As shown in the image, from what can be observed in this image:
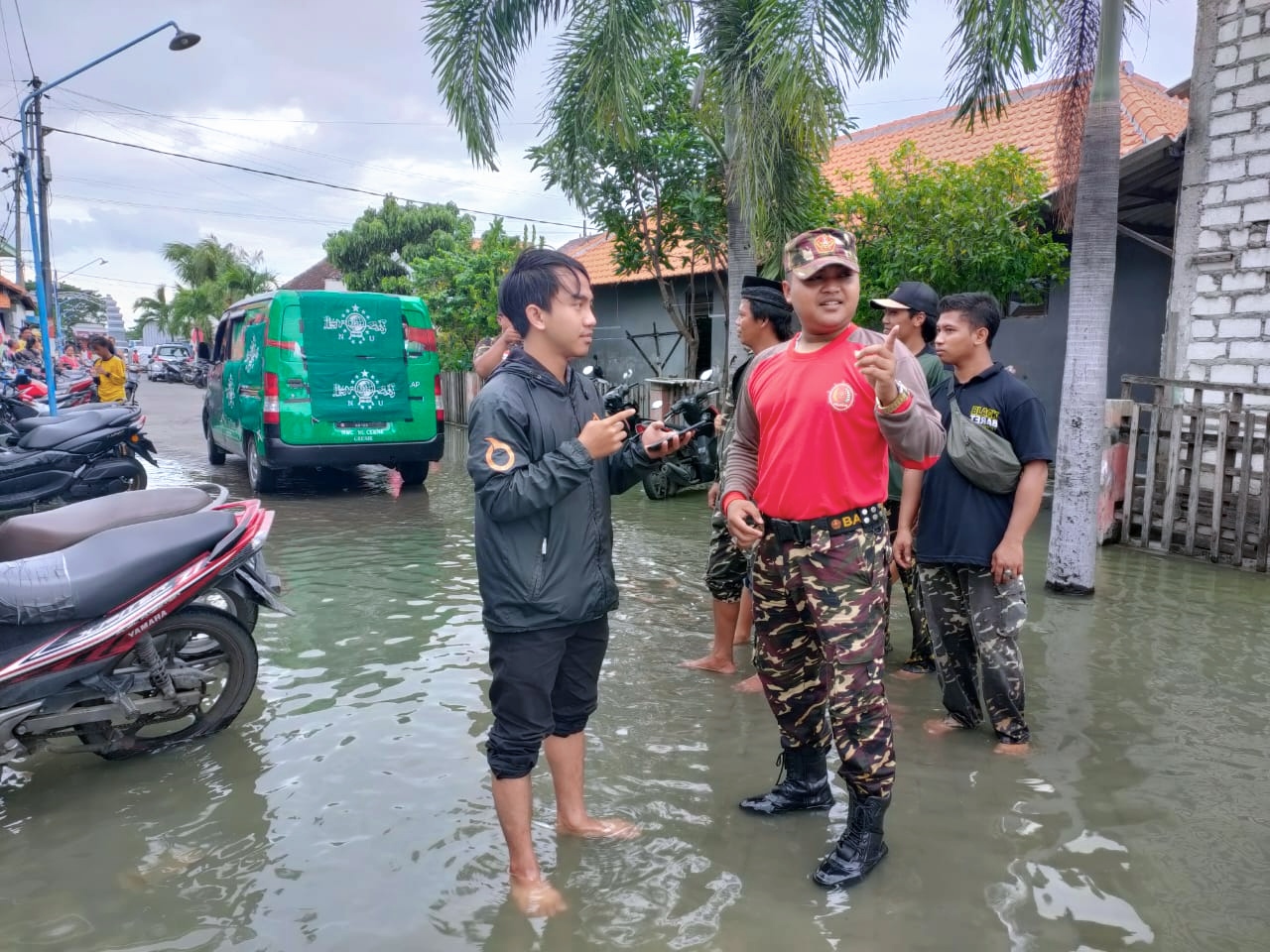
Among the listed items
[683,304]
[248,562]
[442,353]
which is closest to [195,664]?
[248,562]

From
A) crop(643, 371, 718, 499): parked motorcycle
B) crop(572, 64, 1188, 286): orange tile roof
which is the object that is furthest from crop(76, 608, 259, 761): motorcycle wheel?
crop(572, 64, 1188, 286): orange tile roof

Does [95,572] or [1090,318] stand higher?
[1090,318]

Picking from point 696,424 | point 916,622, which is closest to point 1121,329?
point 916,622

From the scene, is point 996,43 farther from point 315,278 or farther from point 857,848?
point 315,278

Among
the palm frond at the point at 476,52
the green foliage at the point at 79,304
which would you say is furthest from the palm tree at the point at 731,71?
the green foliage at the point at 79,304

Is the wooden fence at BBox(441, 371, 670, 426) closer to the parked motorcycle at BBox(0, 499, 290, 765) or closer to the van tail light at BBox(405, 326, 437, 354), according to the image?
the van tail light at BBox(405, 326, 437, 354)

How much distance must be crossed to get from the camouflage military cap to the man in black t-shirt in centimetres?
115

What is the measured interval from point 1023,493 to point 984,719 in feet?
3.72

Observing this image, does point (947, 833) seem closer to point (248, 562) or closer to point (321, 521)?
point (248, 562)

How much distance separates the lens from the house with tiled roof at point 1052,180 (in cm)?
968

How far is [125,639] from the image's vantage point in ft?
11.4

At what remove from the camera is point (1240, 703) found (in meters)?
4.33

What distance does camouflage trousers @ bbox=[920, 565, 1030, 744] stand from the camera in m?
3.68

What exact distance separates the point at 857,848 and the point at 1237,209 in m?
6.91
